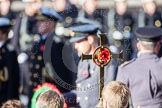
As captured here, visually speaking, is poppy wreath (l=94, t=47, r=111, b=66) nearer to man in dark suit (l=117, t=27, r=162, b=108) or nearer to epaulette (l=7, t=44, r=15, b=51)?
man in dark suit (l=117, t=27, r=162, b=108)

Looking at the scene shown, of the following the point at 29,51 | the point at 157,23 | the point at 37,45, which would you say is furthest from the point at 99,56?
the point at 157,23

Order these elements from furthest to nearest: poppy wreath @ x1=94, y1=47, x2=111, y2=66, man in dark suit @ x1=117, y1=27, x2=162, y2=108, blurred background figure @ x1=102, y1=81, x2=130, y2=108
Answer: man in dark suit @ x1=117, y1=27, x2=162, y2=108
poppy wreath @ x1=94, y1=47, x2=111, y2=66
blurred background figure @ x1=102, y1=81, x2=130, y2=108

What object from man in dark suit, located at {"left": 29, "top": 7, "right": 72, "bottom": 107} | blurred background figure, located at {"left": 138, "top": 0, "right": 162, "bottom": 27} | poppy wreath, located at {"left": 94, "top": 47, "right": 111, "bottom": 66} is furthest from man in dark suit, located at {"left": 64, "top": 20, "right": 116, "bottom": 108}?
blurred background figure, located at {"left": 138, "top": 0, "right": 162, "bottom": 27}

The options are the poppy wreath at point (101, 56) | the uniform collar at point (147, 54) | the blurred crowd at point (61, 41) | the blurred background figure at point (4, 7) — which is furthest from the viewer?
the blurred background figure at point (4, 7)

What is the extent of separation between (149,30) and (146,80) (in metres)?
0.54

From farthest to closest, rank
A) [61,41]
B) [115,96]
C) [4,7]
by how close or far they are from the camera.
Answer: [4,7]
[61,41]
[115,96]

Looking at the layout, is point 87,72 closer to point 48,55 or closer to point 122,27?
point 48,55

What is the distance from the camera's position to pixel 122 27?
5.09 m

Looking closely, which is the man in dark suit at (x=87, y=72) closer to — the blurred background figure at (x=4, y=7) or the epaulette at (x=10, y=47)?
the epaulette at (x=10, y=47)

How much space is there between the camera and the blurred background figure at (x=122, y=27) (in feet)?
14.9

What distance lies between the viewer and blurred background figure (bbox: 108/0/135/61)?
4.55 meters

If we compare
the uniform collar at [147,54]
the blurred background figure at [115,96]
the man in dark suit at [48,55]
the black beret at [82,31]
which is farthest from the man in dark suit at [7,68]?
the blurred background figure at [115,96]

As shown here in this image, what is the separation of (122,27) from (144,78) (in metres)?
1.49

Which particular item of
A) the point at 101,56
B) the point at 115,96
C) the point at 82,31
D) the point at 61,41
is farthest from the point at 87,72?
the point at 115,96
